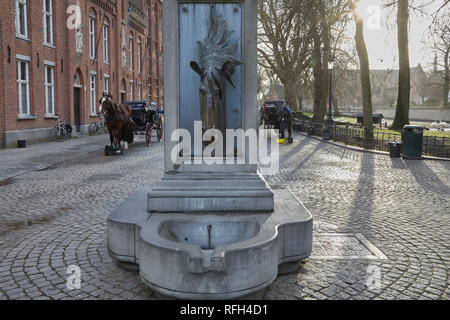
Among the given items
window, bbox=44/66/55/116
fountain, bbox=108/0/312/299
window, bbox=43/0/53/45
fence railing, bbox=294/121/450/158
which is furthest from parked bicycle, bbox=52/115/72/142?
fountain, bbox=108/0/312/299

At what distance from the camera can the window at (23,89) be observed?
63.1 feet

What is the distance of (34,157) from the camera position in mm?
14945

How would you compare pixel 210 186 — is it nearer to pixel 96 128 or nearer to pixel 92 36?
pixel 96 128

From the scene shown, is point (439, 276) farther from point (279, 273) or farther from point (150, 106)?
point (150, 106)

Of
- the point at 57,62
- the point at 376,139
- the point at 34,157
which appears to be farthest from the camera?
the point at 57,62

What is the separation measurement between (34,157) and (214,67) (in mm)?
11680

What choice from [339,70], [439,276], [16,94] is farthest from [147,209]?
[339,70]

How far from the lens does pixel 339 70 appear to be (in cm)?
3450

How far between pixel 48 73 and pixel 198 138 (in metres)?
19.4

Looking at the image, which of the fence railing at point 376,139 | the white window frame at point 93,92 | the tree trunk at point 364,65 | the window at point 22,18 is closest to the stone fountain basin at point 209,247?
the fence railing at point 376,139

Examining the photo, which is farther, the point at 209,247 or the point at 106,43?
the point at 106,43

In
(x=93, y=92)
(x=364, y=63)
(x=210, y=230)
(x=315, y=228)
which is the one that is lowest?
(x=315, y=228)

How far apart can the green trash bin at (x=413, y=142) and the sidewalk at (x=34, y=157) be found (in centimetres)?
1134

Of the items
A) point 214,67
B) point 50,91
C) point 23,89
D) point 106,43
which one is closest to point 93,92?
point 106,43
